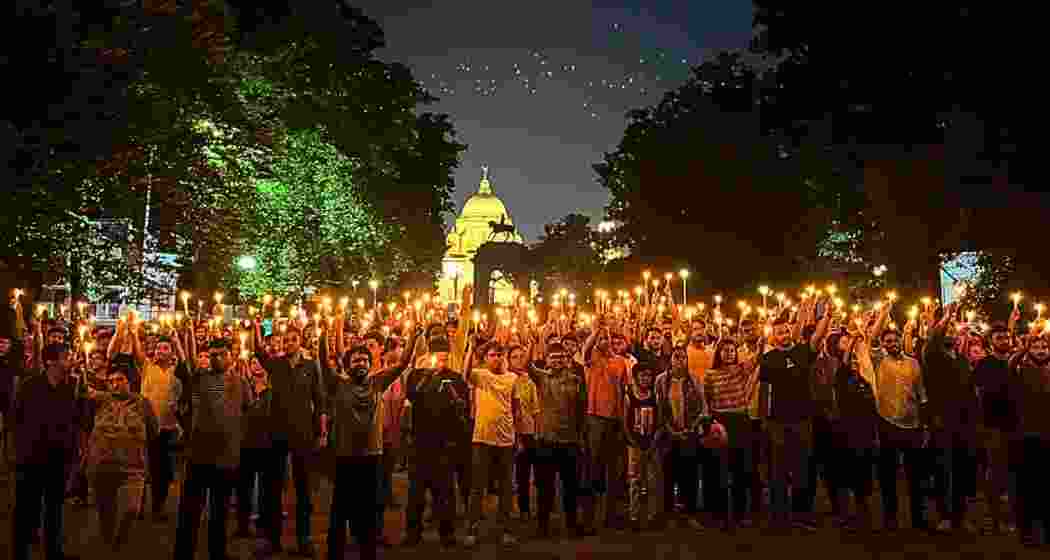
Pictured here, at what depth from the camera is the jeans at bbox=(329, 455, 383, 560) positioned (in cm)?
808

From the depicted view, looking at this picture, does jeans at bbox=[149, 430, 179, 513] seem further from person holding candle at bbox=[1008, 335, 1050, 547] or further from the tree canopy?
the tree canopy

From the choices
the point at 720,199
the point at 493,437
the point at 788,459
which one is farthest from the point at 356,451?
the point at 720,199

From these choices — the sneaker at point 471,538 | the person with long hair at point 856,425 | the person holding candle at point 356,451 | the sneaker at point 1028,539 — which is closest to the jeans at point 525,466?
the sneaker at point 471,538

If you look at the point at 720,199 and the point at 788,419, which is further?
the point at 720,199

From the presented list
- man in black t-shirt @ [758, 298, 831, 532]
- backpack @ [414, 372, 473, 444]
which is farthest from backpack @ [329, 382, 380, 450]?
man in black t-shirt @ [758, 298, 831, 532]

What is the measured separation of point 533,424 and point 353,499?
2.58m

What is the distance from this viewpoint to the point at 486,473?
9867 millimetres

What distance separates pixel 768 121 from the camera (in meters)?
27.3

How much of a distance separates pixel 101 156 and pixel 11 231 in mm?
2271

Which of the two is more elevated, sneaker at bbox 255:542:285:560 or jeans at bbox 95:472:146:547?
jeans at bbox 95:472:146:547

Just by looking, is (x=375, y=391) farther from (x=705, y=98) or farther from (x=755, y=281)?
(x=705, y=98)

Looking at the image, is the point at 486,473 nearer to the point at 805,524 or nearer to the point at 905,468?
the point at 805,524

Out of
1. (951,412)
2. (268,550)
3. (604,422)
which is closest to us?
(268,550)

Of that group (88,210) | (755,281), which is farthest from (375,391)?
(755,281)
